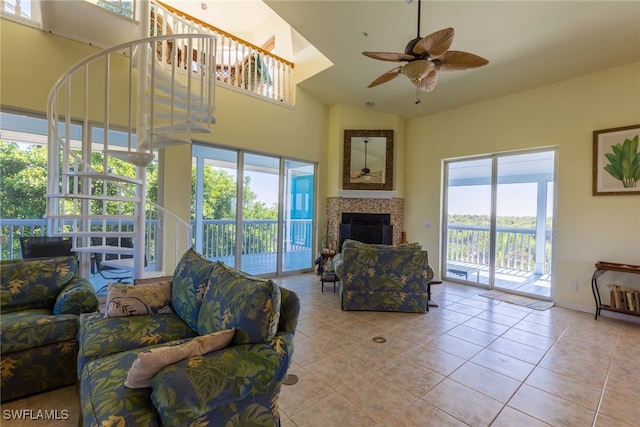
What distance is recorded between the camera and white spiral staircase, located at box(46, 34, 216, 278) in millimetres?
2609

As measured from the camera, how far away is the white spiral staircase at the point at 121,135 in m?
2.61

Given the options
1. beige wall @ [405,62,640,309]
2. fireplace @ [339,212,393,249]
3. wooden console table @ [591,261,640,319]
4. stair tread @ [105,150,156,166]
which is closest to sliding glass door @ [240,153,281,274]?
fireplace @ [339,212,393,249]

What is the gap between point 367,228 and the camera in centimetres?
558

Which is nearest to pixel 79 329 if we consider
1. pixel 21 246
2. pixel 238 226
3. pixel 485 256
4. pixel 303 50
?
pixel 21 246

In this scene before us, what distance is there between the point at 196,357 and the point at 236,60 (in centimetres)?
463

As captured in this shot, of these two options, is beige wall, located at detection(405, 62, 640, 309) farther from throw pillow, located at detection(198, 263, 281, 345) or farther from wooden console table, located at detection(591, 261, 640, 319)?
throw pillow, located at detection(198, 263, 281, 345)

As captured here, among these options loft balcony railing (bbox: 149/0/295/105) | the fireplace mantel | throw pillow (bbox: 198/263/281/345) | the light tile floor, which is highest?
loft balcony railing (bbox: 149/0/295/105)

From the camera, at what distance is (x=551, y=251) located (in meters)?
4.14

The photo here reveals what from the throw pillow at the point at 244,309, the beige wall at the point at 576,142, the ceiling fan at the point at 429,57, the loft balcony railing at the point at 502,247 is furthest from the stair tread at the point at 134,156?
the loft balcony railing at the point at 502,247

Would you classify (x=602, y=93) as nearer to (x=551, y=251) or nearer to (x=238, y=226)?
(x=551, y=251)

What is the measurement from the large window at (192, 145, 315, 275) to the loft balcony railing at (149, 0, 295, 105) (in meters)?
1.14

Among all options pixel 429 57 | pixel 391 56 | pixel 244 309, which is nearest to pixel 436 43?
pixel 429 57

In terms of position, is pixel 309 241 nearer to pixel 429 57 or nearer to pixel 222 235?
pixel 222 235

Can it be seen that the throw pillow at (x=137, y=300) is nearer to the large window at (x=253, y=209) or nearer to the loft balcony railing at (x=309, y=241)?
the loft balcony railing at (x=309, y=241)
